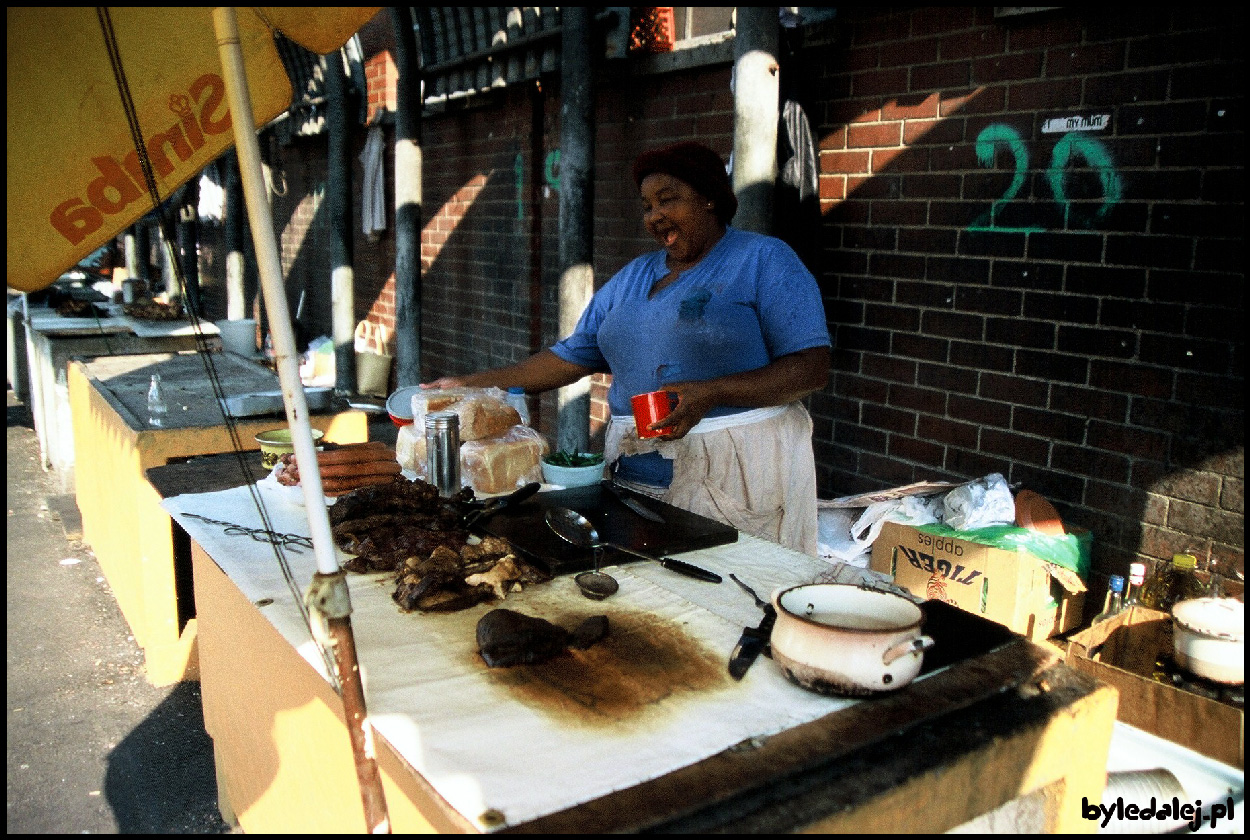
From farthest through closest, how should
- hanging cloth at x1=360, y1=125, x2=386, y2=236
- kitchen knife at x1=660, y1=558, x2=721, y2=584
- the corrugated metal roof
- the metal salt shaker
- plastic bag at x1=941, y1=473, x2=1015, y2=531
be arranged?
hanging cloth at x1=360, y1=125, x2=386, y2=236 → the corrugated metal roof → plastic bag at x1=941, y1=473, x2=1015, y2=531 → the metal salt shaker → kitchen knife at x1=660, y1=558, x2=721, y2=584

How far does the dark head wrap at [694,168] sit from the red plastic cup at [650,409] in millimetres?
825

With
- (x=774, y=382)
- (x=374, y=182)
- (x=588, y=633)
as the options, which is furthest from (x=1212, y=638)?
(x=374, y=182)

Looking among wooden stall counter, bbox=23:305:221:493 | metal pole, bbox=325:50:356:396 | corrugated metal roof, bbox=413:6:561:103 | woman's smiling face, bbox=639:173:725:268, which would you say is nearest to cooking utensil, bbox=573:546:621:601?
woman's smiling face, bbox=639:173:725:268

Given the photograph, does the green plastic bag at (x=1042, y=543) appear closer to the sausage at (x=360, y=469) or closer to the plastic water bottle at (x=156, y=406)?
the sausage at (x=360, y=469)

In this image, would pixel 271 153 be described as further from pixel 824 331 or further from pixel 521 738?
pixel 521 738

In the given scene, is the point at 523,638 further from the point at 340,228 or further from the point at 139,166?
the point at 340,228

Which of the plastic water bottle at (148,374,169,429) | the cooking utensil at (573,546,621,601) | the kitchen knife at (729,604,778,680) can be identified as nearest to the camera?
the kitchen knife at (729,604,778,680)

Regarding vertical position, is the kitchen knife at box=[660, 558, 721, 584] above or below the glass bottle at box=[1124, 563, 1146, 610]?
above

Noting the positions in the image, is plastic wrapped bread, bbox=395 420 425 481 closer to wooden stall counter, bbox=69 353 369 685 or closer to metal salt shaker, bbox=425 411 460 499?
metal salt shaker, bbox=425 411 460 499

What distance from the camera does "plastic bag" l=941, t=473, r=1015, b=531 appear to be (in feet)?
12.4

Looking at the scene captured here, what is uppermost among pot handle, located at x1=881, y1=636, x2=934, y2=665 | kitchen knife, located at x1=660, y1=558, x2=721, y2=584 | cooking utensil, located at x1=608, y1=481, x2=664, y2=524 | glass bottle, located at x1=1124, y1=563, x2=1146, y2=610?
pot handle, located at x1=881, y1=636, x2=934, y2=665

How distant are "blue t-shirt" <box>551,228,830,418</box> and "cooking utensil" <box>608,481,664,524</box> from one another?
1.49 ft

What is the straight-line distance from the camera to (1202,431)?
3387 mm

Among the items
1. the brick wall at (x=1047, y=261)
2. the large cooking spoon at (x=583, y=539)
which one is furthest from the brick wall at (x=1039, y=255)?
the large cooking spoon at (x=583, y=539)
